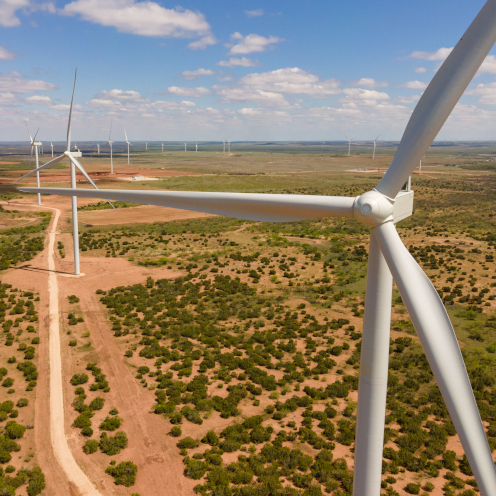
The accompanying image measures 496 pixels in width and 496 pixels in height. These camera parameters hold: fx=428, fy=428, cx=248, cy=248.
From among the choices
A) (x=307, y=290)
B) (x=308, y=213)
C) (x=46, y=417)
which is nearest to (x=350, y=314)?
(x=307, y=290)

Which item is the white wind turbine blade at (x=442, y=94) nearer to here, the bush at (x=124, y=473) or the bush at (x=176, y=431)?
the bush at (x=124, y=473)

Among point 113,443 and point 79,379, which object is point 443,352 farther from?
point 79,379

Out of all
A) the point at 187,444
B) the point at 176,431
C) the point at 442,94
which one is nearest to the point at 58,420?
the point at 176,431

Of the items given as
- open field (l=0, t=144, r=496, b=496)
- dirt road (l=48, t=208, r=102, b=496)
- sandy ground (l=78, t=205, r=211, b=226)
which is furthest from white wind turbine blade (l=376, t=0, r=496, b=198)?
sandy ground (l=78, t=205, r=211, b=226)

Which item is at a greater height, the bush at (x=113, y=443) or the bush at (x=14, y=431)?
the bush at (x=14, y=431)

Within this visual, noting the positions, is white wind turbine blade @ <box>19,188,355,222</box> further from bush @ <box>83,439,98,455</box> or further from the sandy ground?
the sandy ground

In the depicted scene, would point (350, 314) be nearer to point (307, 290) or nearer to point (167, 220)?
point (307, 290)

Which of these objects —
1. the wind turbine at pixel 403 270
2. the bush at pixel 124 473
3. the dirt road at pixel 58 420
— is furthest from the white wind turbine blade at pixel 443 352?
the dirt road at pixel 58 420
